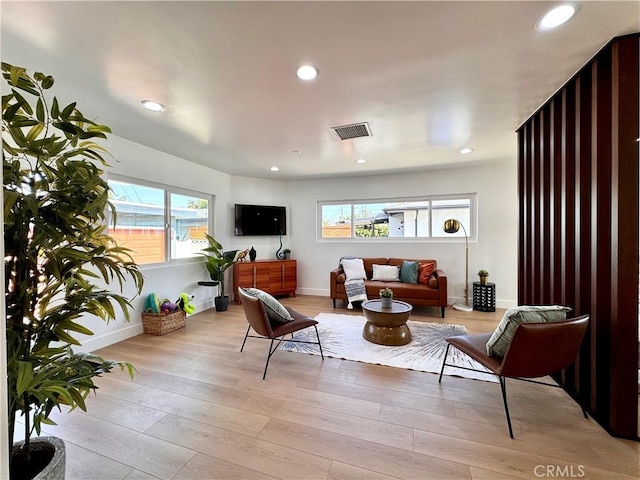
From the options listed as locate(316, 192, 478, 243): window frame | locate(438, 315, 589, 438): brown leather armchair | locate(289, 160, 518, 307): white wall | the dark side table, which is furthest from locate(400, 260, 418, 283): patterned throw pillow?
locate(438, 315, 589, 438): brown leather armchair

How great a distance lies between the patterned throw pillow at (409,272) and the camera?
15.0 feet

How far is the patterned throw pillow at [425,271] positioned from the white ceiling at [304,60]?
7.36 ft

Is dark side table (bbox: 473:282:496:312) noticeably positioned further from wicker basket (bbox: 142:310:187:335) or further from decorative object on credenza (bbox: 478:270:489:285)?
wicker basket (bbox: 142:310:187:335)

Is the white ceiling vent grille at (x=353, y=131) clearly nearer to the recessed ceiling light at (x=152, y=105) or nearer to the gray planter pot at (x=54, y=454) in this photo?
the recessed ceiling light at (x=152, y=105)

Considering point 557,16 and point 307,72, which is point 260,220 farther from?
point 557,16

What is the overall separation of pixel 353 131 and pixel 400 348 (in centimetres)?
251

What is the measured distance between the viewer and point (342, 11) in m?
1.43

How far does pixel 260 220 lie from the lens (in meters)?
5.50

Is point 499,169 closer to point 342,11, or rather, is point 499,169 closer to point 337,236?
point 337,236

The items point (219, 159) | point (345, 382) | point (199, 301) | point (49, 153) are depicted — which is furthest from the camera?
point (199, 301)

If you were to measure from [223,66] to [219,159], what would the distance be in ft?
8.05

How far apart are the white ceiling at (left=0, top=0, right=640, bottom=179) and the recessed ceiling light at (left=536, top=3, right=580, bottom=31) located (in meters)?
0.04

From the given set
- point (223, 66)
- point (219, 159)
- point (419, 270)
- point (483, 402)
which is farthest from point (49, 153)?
point (419, 270)

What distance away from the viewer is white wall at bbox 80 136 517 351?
12.0ft
